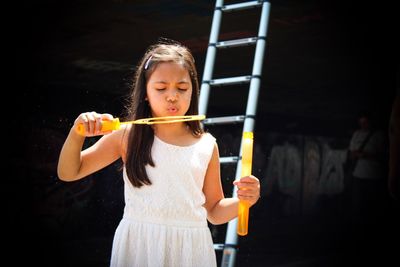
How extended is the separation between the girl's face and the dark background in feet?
10.8

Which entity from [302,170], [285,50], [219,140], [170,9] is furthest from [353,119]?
[170,9]

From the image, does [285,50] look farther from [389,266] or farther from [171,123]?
[171,123]

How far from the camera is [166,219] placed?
219 cm

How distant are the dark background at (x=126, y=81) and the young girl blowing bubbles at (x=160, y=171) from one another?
330cm

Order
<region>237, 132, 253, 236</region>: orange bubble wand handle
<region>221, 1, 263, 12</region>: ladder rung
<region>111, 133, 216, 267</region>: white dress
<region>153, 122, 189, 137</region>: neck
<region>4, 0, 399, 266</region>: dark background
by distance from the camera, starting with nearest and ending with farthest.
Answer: <region>237, 132, 253, 236</region>: orange bubble wand handle
<region>111, 133, 216, 267</region>: white dress
<region>153, 122, 189, 137</region>: neck
<region>221, 1, 263, 12</region>: ladder rung
<region>4, 0, 399, 266</region>: dark background

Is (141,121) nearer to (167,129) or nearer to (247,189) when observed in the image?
(167,129)

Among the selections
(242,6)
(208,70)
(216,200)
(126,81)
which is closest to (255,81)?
(208,70)

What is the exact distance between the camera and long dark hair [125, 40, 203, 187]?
2.20 meters

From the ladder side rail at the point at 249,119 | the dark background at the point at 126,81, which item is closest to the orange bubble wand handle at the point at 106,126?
the ladder side rail at the point at 249,119

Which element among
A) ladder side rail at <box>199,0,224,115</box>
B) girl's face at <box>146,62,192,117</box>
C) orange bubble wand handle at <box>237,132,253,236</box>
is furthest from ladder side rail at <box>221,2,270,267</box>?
orange bubble wand handle at <box>237,132,253,236</box>

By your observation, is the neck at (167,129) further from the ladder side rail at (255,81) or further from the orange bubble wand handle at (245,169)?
the ladder side rail at (255,81)

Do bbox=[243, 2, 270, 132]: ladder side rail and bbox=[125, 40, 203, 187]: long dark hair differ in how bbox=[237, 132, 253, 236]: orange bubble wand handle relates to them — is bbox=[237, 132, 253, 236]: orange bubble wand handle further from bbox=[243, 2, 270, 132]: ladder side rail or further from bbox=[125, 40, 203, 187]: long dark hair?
bbox=[243, 2, 270, 132]: ladder side rail

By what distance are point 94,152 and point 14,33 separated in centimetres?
443

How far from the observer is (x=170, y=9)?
5660 mm
